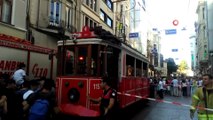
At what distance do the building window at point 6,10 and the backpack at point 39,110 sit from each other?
12339mm

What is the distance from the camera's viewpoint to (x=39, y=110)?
526 cm

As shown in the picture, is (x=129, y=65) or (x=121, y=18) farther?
(x=121, y=18)

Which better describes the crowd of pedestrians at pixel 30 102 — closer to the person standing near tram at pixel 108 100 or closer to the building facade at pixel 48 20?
the person standing near tram at pixel 108 100

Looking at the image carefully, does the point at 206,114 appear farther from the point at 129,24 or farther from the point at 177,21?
the point at 129,24

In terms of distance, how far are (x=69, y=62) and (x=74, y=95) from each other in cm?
117

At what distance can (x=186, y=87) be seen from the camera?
90.2 feet

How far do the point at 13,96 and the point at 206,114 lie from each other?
4.04 metres

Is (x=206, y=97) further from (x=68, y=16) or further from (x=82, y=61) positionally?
(x=68, y=16)

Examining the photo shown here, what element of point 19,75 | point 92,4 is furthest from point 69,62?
point 92,4

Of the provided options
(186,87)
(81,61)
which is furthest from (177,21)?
(81,61)

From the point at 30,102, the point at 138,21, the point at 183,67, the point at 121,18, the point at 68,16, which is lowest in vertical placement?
the point at 30,102

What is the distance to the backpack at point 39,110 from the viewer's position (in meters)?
5.25

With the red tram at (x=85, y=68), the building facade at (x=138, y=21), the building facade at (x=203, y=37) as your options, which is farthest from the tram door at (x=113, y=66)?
the building facade at (x=138, y=21)

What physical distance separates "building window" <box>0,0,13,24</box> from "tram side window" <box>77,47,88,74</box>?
8.37 m
